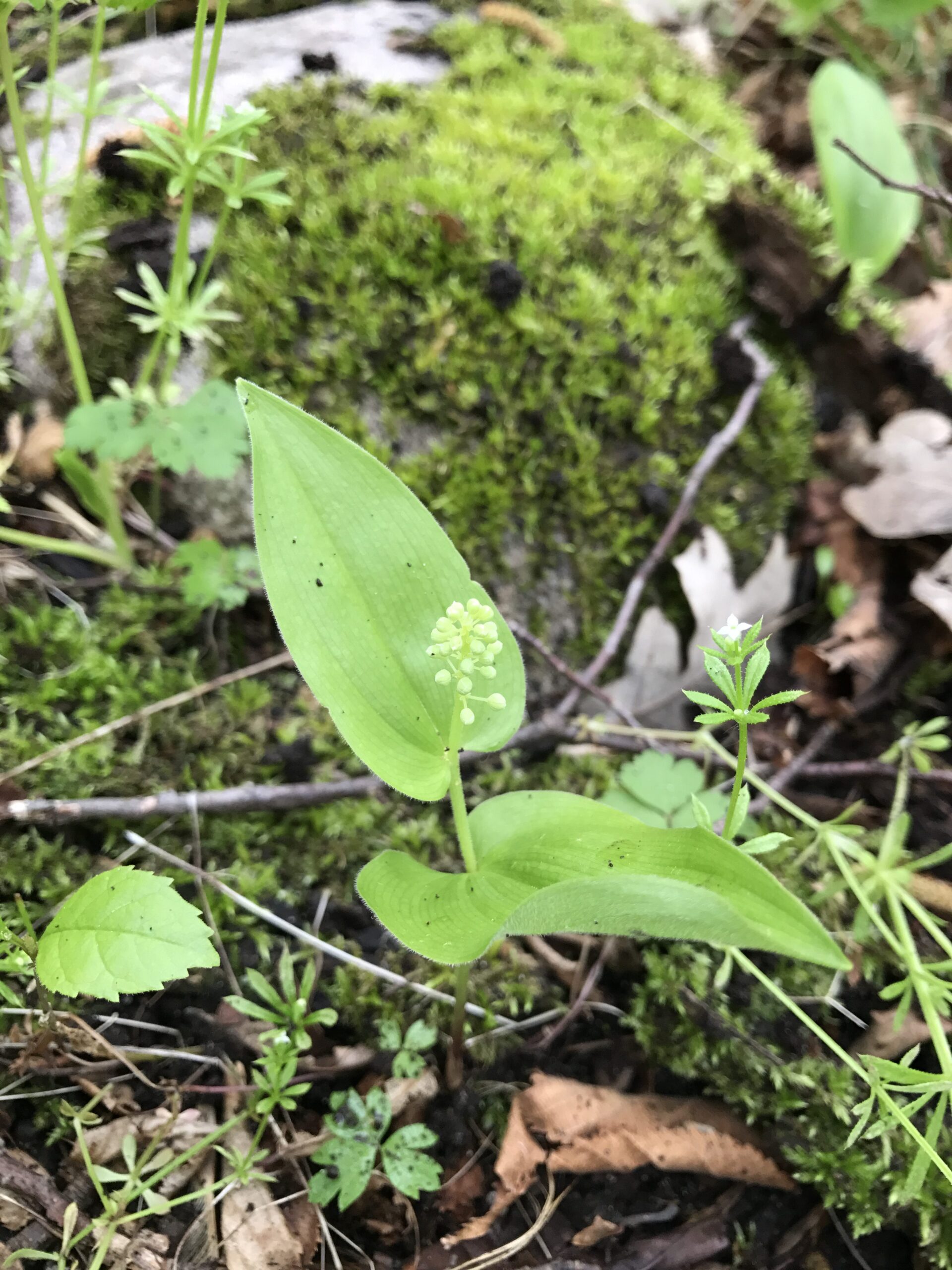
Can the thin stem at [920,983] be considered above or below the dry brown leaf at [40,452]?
below

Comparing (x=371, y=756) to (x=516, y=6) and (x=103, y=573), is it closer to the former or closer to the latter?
(x=103, y=573)

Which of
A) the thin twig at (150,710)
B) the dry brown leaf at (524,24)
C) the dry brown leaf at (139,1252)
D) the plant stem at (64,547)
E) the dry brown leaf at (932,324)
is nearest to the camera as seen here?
the dry brown leaf at (139,1252)

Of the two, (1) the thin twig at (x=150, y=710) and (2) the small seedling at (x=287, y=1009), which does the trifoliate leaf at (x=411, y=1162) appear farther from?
(1) the thin twig at (x=150, y=710)

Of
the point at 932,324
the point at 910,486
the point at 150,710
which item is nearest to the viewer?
the point at 150,710

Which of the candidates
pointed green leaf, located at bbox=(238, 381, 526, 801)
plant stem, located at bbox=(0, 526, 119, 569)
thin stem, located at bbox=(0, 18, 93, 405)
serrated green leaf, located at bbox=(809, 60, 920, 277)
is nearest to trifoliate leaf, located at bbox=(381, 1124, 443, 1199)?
pointed green leaf, located at bbox=(238, 381, 526, 801)

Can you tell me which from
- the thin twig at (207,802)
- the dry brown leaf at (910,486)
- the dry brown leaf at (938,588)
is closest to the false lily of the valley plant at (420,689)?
the thin twig at (207,802)

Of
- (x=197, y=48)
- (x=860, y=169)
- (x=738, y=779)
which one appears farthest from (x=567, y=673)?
(x=860, y=169)

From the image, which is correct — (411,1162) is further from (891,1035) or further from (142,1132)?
(891,1035)
